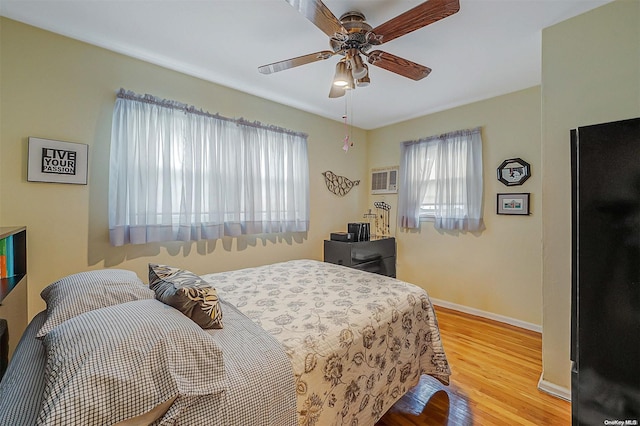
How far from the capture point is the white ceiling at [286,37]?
5.86 feet

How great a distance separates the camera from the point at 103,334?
84 centimetres

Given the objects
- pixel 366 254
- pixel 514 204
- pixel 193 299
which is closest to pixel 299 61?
pixel 193 299

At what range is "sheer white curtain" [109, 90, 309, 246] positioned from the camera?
228 centimetres

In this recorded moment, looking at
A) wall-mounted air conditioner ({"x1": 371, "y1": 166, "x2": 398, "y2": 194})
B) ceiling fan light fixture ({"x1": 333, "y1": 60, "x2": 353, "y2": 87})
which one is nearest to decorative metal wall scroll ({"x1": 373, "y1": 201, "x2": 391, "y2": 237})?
wall-mounted air conditioner ({"x1": 371, "y1": 166, "x2": 398, "y2": 194})

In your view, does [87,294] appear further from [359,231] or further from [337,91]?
[359,231]

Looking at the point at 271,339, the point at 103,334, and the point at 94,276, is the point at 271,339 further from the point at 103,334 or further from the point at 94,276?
the point at 94,276

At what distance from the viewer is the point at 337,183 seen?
13.3 ft

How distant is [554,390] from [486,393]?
1.54ft

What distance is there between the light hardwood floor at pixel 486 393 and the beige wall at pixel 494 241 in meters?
0.55

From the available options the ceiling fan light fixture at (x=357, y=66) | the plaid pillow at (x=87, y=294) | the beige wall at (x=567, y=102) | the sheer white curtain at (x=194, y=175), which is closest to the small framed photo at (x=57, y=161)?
the sheer white curtain at (x=194, y=175)

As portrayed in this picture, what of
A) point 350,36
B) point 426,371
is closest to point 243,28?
point 350,36

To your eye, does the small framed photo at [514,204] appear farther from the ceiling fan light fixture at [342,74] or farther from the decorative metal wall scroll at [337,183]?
the ceiling fan light fixture at [342,74]

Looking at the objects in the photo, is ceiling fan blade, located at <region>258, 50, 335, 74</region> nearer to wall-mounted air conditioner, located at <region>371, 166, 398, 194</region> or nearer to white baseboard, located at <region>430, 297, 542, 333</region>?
wall-mounted air conditioner, located at <region>371, 166, 398, 194</region>

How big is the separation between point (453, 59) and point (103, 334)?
2960 mm
